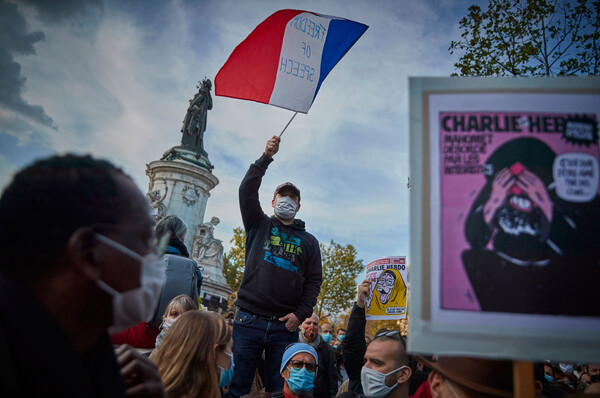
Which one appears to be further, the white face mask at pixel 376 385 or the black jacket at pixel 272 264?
the black jacket at pixel 272 264

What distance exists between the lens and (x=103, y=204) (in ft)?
4.13

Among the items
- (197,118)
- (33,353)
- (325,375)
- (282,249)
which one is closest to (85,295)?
(33,353)

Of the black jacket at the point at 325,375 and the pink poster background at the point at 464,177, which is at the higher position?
the pink poster background at the point at 464,177

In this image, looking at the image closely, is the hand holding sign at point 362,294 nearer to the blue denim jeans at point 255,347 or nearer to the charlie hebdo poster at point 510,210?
the blue denim jeans at point 255,347

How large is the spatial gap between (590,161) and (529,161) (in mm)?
209

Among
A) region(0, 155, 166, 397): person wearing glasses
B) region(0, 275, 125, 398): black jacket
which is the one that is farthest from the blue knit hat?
region(0, 275, 125, 398): black jacket

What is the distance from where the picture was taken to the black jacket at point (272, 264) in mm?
4098

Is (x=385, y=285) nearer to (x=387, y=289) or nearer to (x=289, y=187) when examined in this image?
(x=387, y=289)

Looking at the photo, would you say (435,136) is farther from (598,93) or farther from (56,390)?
(56,390)

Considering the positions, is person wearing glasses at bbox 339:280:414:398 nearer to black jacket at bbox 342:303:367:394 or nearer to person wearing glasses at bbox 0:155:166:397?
black jacket at bbox 342:303:367:394

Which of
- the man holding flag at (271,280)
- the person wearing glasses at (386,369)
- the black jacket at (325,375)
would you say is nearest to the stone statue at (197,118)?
the black jacket at (325,375)

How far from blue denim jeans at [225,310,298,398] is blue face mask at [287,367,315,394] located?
4.5 inches

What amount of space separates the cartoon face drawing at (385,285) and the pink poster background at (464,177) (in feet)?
12.5

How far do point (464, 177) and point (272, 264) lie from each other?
296cm
